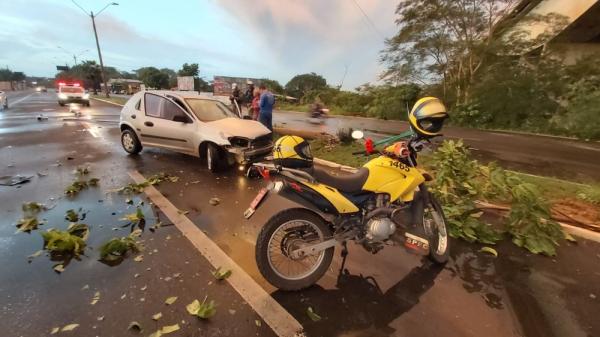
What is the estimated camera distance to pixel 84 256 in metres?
3.83

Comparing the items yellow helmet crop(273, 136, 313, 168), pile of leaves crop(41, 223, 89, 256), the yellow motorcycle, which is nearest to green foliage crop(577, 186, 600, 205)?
the yellow motorcycle

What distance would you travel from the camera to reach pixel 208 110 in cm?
839

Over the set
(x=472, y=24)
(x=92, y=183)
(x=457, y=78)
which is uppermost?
(x=472, y=24)

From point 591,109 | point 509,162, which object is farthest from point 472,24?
point 509,162

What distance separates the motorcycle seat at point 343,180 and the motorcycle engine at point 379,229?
1.24ft

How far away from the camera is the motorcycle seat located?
3.25 m

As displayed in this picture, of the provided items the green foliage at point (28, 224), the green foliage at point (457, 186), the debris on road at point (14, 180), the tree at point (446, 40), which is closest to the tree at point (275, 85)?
the tree at point (446, 40)

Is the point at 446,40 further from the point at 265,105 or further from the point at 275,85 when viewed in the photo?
the point at 275,85

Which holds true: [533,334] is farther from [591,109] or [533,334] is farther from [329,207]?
[591,109]

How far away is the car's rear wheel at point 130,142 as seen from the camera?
913cm

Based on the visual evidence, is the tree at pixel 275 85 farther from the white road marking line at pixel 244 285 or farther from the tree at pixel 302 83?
the white road marking line at pixel 244 285

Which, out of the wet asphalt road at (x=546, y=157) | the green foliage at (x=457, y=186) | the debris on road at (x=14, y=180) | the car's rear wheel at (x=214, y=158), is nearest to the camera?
the green foliage at (x=457, y=186)

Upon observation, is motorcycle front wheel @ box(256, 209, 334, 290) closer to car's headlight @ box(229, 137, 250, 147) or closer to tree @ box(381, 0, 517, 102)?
car's headlight @ box(229, 137, 250, 147)

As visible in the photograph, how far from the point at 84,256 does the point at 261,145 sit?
171 inches
